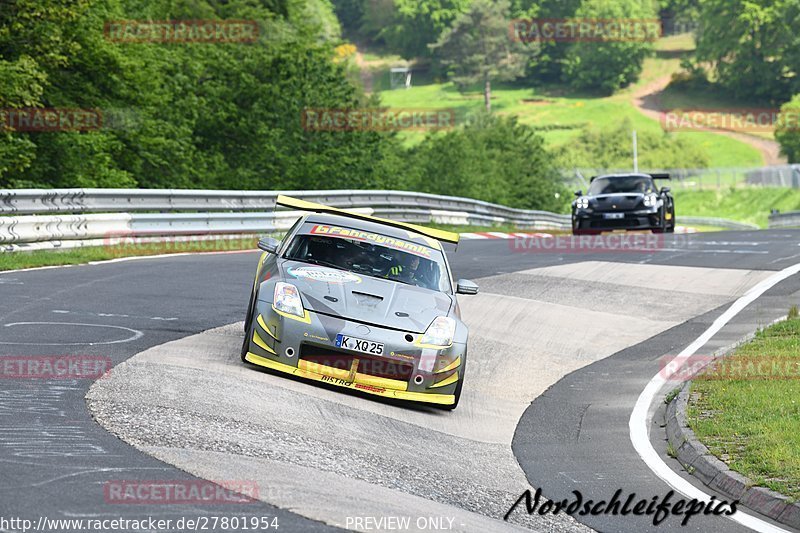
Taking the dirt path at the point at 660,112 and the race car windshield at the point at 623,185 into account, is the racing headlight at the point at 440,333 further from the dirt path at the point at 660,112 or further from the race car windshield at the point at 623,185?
the dirt path at the point at 660,112

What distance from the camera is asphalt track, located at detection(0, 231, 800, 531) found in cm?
698

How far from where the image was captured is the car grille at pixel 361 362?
10.0 m

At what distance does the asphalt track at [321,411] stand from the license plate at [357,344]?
1.45ft

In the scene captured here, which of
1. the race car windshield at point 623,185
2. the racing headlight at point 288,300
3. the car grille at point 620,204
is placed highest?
the racing headlight at point 288,300

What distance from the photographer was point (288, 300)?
1030 centimetres

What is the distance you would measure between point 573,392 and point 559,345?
2496 mm

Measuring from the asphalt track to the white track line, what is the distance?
4.1 inches

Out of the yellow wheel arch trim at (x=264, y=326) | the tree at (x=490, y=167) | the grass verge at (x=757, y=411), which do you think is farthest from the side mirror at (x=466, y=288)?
the tree at (x=490, y=167)

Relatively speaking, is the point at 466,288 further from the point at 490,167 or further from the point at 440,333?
the point at 490,167

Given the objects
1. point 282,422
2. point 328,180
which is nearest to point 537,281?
point 282,422

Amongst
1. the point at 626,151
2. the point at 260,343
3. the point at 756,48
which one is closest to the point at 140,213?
the point at 260,343

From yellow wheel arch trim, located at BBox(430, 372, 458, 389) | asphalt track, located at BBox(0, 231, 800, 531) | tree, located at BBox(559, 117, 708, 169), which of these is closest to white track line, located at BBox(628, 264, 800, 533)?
asphalt track, located at BBox(0, 231, 800, 531)

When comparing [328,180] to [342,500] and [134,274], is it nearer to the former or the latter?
[134,274]

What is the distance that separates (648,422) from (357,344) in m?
2.72
